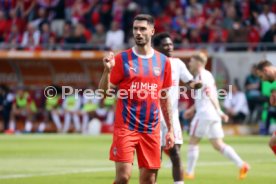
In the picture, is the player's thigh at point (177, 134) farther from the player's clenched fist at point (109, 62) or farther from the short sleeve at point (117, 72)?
the player's clenched fist at point (109, 62)

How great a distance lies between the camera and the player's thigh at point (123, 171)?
1055 centimetres

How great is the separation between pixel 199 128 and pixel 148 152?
6712 mm

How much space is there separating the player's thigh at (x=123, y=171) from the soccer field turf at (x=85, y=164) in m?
4.70

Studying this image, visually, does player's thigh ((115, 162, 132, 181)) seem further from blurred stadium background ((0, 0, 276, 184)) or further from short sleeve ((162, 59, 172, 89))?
blurred stadium background ((0, 0, 276, 184))

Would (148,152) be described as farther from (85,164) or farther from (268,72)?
(85,164)

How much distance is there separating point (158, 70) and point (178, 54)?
72.8 feet

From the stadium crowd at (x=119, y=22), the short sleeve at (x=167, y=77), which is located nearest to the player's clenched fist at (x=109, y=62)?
the short sleeve at (x=167, y=77)

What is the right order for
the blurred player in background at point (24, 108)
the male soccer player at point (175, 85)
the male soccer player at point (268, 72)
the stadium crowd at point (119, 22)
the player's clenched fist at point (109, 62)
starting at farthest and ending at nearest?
the blurred player in background at point (24, 108)
the stadium crowd at point (119, 22)
the male soccer player at point (175, 85)
the male soccer player at point (268, 72)
the player's clenched fist at point (109, 62)

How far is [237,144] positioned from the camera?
1069 inches

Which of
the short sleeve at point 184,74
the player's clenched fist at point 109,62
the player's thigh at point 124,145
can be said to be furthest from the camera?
the short sleeve at point 184,74

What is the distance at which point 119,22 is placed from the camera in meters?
36.4

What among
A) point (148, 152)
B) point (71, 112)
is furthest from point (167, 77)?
point (71, 112)

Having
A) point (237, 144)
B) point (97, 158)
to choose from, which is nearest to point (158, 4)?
point (237, 144)

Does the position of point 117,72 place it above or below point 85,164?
above
